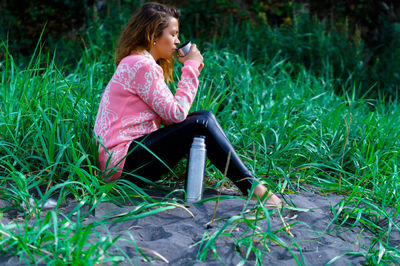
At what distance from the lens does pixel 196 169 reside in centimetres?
234

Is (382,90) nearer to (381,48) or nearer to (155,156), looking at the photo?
(381,48)

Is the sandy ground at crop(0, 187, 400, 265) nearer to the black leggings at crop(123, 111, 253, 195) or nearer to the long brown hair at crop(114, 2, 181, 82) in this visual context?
the black leggings at crop(123, 111, 253, 195)

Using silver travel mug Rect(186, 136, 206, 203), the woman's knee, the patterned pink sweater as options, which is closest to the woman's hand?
the patterned pink sweater

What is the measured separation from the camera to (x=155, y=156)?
236 centimetres

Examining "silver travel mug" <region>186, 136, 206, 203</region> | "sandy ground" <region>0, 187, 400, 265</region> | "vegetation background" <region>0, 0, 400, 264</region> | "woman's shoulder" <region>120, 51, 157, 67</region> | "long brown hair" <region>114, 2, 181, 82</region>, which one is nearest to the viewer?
"sandy ground" <region>0, 187, 400, 265</region>

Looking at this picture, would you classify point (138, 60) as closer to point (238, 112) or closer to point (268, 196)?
point (268, 196)

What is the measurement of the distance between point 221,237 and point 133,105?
0.91 metres

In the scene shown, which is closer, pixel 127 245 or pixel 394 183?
pixel 127 245

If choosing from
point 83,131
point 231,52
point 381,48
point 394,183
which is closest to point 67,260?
point 83,131

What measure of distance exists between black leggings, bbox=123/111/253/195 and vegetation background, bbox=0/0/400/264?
12cm

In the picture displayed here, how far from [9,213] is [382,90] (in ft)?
13.2

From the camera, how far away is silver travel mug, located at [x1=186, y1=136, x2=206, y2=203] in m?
2.33

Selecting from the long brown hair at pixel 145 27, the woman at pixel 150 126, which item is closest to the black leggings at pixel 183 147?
the woman at pixel 150 126

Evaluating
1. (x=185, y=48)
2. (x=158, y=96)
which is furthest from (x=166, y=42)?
(x=158, y=96)
